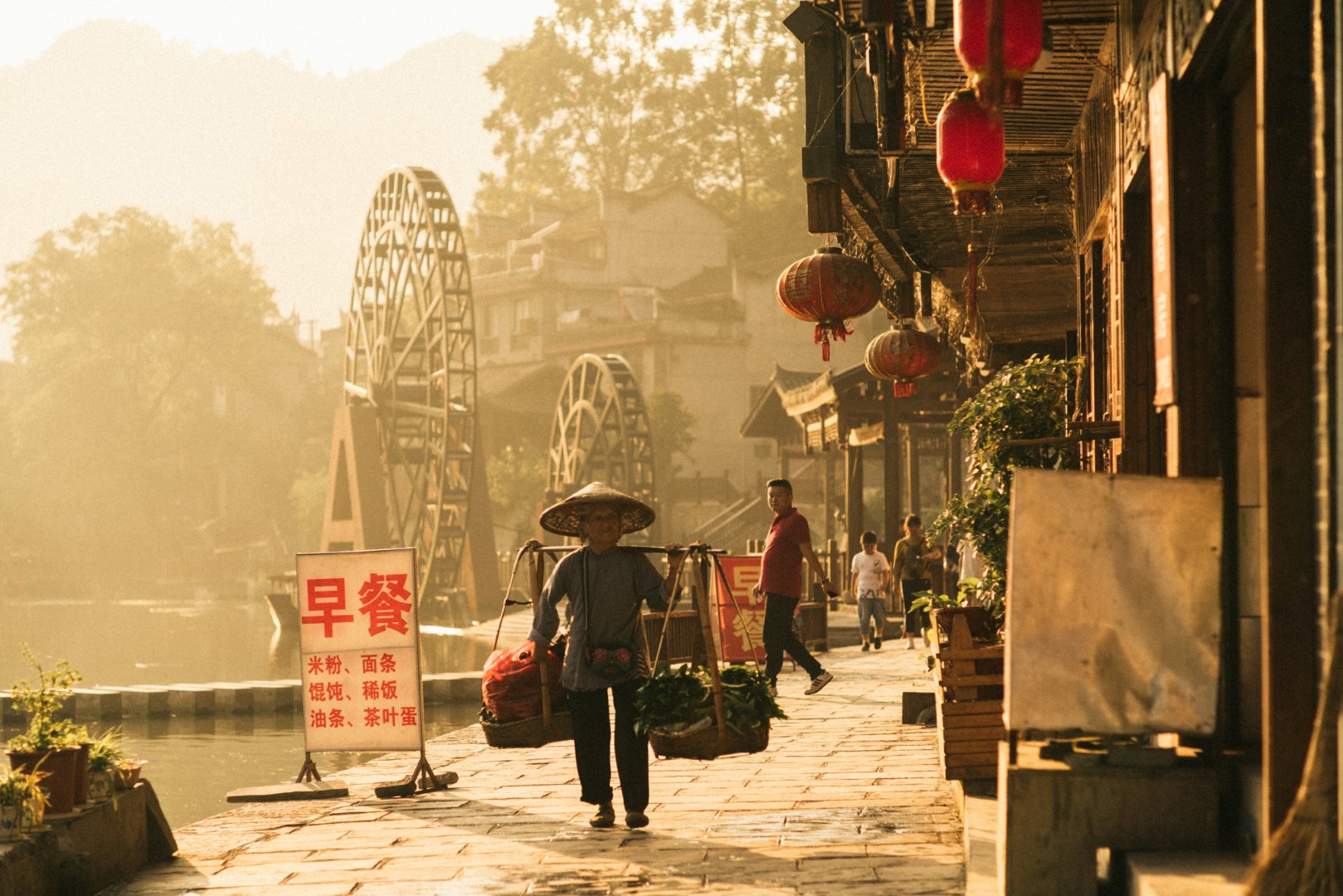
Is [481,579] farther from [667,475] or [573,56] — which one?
[573,56]

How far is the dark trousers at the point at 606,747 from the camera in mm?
6730

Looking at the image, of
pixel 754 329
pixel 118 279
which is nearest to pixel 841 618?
pixel 754 329

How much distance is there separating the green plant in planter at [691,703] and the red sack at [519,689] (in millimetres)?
476

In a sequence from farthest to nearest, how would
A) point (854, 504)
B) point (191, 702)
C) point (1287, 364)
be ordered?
point (854, 504) → point (191, 702) → point (1287, 364)

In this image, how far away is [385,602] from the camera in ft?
27.6

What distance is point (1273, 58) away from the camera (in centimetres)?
364

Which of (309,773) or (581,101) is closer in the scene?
(309,773)

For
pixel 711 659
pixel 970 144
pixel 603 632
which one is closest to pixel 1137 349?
pixel 970 144

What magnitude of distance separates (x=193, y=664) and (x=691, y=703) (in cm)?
1969

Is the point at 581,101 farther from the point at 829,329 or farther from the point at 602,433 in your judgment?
the point at 829,329

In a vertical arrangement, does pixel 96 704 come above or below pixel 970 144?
below

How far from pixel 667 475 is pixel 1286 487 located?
117ft

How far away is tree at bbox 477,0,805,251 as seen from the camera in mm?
A: 50406

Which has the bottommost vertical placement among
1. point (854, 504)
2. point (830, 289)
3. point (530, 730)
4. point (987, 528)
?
point (530, 730)
